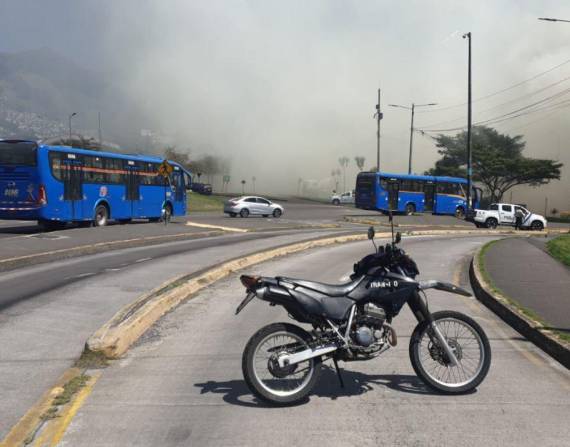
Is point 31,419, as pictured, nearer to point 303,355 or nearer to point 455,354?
point 303,355

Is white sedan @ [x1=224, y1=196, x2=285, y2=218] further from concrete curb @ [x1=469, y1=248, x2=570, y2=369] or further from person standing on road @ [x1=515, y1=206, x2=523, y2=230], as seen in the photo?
concrete curb @ [x1=469, y1=248, x2=570, y2=369]

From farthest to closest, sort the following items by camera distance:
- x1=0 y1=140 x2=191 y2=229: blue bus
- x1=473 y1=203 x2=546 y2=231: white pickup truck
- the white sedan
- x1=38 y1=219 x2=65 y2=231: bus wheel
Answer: the white sedan → x1=473 y1=203 x2=546 y2=231: white pickup truck → x1=38 y1=219 x2=65 y2=231: bus wheel → x1=0 y1=140 x2=191 y2=229: blue bus

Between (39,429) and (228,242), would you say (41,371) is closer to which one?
(39,429)

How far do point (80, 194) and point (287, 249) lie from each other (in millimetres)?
10708

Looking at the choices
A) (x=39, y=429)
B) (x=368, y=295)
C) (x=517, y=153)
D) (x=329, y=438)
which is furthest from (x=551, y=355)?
(x=517, y=153)

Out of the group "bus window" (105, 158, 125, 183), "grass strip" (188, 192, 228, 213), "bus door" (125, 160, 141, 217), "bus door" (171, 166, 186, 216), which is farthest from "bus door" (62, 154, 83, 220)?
"grass strip" (188, 192, 228, 213)

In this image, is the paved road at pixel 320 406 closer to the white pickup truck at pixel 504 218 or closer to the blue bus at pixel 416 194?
the white pickup truck at pixel 504 218

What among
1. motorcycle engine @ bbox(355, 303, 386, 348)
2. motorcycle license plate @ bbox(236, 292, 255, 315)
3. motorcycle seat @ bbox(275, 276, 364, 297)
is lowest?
motorcycle engine @ bbox(355, 303, 386, 348)

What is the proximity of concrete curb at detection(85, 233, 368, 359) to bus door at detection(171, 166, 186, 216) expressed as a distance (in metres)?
18.4

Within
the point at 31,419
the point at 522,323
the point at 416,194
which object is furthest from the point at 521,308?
the point at 416,194

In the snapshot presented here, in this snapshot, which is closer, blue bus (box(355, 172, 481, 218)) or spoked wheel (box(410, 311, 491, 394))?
spoked wheel (box(410, 311, 491, 394))

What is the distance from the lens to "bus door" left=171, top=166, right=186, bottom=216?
114ft

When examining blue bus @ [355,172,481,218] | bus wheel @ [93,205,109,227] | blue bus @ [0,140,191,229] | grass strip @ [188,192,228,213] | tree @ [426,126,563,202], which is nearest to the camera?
blue bus @ [0,140,191,229]

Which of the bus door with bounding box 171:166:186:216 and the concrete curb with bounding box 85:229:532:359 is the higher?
the bus door with bounding box 171:166:186:216
